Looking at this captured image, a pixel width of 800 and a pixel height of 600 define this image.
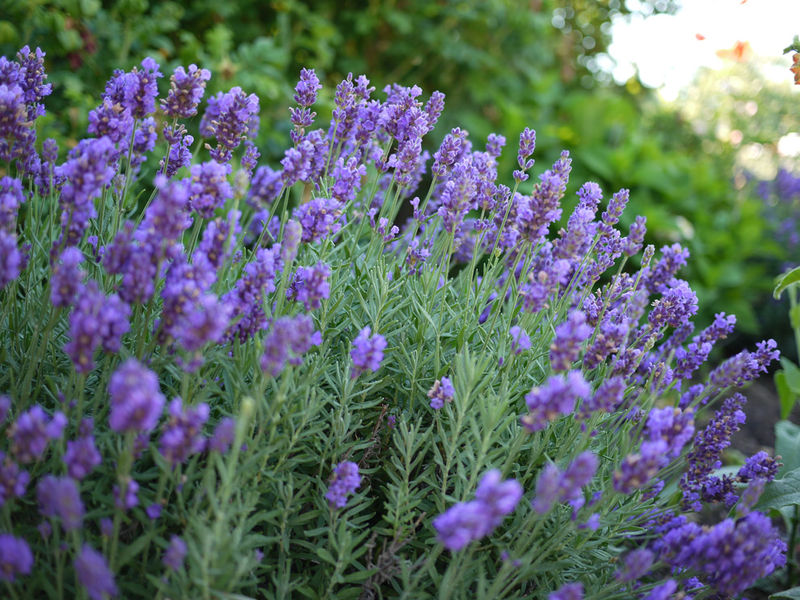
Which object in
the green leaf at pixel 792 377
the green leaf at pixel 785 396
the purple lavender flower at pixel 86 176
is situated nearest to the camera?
the purple lavender flower at pixel 86 176

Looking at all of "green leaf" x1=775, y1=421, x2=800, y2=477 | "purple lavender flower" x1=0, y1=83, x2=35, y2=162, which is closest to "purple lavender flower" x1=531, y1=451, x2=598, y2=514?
"purple lavender flower" x1=0, y1=83, x2=35, y2=162

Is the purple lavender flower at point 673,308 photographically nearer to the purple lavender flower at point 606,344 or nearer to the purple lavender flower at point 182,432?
the purple lavender flower at point 606,344

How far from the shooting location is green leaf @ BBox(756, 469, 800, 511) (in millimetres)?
1999

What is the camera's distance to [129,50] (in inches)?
176

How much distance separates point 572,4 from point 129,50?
5.86 metres

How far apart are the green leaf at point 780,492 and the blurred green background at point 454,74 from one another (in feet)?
9.63

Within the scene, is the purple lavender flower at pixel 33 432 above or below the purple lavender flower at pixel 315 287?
below

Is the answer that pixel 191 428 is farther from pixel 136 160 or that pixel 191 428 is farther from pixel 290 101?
pixel 290 101

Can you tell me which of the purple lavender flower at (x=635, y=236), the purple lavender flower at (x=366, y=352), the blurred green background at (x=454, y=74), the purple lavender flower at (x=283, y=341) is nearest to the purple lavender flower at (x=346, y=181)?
the purple lavender flower at (x=366, y=352)

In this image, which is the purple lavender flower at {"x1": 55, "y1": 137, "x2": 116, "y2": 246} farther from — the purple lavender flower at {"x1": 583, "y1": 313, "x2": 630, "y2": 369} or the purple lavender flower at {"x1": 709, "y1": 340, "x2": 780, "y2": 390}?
the purple lavender flower at {"x1": 709, "y1": 340, "x2": 780, "y2": 390}

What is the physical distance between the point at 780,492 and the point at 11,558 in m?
2.03

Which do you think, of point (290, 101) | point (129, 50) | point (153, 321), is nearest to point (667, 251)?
point (153, 321)

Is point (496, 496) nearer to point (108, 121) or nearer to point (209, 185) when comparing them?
point (209, 185)

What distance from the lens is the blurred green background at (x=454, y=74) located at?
418cm
